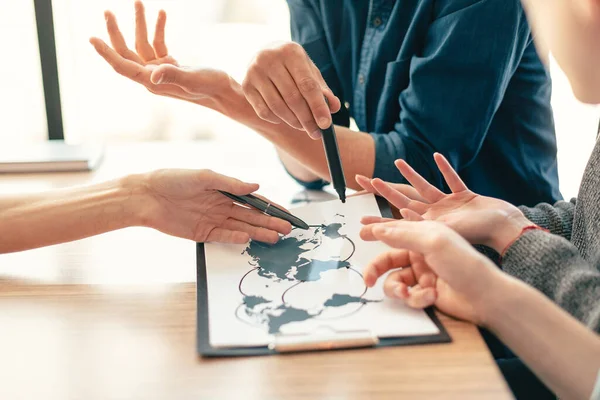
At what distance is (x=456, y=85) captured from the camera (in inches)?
37.7

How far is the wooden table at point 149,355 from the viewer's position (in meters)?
0.51

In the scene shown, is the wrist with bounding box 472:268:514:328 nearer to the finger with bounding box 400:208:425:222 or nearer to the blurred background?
the finger with bounding box 400:208:425:222

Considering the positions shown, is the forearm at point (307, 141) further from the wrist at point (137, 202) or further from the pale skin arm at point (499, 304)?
the pale skin arm at point (499, 304)

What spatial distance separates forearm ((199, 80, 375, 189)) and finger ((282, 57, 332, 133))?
203mm

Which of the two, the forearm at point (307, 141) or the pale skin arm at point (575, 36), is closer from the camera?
the pale skin arm at point (575, 36)

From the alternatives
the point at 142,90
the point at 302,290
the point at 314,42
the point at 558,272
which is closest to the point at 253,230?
the point at 302,290

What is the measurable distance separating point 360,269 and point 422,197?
0.58 ft

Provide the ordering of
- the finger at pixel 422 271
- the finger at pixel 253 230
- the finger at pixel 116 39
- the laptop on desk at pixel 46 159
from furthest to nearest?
1. the laptop on desk at pixel 46 159
2. the finger at pixel 116 39
3. the finger at pixel 253 230
4. the finger at pixel 422 271

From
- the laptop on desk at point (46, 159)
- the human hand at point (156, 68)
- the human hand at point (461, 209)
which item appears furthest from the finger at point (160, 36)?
the human hand at point (461, 209)

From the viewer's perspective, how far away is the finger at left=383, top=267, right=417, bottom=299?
0.61 metres

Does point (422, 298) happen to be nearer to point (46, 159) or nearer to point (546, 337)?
point (546, 337)

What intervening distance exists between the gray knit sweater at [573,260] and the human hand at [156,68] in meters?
0.53

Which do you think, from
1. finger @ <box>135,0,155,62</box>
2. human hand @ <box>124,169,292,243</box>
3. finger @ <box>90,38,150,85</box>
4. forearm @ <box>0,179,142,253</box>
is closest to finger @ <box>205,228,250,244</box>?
human hand @ <box>124,169,292,243</box>

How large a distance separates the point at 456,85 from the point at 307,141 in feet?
0.83
